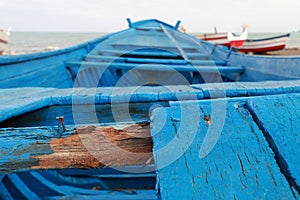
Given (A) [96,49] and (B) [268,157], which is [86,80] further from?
(B) [268,157]

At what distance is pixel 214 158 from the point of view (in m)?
0.61

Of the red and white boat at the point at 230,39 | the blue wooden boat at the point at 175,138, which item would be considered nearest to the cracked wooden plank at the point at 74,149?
the blue wooden boat at the point at 175,138

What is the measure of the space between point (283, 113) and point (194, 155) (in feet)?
1.04

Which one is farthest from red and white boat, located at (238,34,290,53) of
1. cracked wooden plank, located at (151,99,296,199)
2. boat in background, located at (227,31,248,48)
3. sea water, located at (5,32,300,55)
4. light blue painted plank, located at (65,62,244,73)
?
cracked wooden plank, located at (151,99,296,199)

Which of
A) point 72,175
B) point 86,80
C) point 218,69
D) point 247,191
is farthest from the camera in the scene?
point 86,80

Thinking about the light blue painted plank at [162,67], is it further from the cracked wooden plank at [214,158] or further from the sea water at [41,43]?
the sea water at [41,43]

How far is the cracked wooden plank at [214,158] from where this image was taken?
0.54 meters

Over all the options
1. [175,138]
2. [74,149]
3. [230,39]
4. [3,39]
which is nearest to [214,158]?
[175,138]

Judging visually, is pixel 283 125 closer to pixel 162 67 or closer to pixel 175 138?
pixel 175 138

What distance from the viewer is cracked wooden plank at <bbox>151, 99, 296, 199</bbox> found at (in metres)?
0.54

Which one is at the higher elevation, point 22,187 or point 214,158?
point 22,187

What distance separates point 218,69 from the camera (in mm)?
3432

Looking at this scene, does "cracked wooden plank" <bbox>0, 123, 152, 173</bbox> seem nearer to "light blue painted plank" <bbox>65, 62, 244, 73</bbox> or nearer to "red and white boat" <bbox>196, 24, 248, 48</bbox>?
"light blue painted plank" <bbox>65, 62, 244, 73</bbox>

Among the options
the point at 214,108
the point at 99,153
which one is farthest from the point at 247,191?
the point at 99,153
